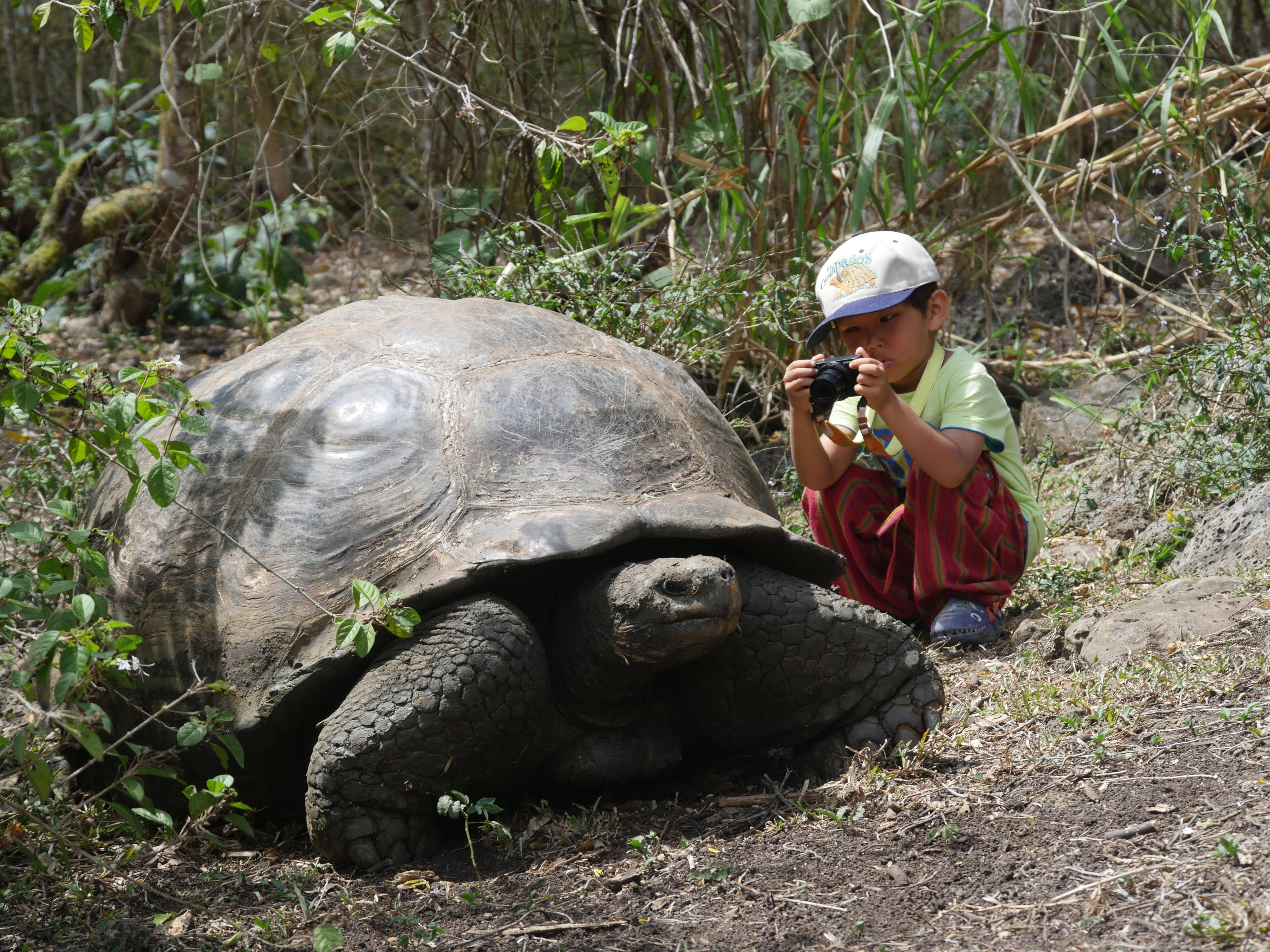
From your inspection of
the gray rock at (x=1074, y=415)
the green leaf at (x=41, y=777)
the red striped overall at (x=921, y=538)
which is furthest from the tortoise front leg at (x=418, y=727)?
the gray rock at (x=1074, y=415)

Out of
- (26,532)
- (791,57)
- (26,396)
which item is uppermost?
(791,57)

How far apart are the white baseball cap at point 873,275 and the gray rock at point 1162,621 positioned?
1.00 metres

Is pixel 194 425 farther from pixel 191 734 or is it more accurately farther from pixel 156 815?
pixel 156 815

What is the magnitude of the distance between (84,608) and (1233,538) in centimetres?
295

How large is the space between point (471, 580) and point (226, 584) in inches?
26.1

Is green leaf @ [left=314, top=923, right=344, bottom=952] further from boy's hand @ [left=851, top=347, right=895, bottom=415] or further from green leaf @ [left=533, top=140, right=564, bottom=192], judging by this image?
green leaf @ [left=533, top=140, right=564, bottom=192]

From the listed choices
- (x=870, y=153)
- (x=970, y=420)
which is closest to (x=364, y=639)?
(x=970, y=420)

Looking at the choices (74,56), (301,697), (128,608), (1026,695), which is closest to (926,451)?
(1026,695)

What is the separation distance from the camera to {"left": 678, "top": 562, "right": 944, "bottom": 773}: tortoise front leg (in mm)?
2645

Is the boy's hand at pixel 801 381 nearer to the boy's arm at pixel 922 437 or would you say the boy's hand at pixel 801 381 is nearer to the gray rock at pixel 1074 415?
the boy's arm at pixel 922 437

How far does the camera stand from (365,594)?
220 cm

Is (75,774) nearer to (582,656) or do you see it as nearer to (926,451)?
(582,656)

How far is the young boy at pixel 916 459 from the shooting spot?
3.17 m

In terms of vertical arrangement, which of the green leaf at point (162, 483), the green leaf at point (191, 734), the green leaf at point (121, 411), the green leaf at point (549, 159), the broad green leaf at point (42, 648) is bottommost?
the green leaf at point (191, 734)
